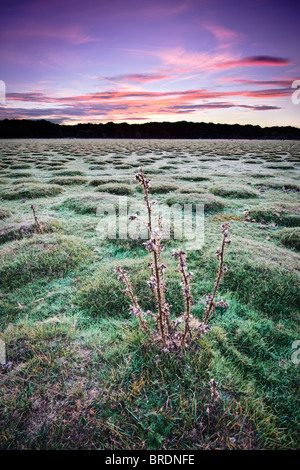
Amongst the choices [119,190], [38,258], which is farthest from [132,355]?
[119,190]

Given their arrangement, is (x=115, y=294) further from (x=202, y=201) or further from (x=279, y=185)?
(x=279, y=185)

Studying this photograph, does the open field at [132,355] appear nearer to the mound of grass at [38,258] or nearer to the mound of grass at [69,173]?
the mound of grass at [38,258]

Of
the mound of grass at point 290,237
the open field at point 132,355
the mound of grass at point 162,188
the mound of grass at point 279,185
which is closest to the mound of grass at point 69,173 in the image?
the mound of grass at point 162,188

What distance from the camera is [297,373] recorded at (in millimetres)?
2969

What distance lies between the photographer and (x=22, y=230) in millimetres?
7012

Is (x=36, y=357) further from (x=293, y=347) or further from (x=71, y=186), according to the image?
(x=71, y=186)

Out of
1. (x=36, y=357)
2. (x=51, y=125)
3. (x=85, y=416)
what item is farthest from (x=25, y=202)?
(x=51, y=125)

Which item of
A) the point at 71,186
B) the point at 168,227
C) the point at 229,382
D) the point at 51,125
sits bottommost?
the point at 229,382

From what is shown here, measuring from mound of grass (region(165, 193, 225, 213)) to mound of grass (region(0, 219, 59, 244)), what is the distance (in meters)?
5.51

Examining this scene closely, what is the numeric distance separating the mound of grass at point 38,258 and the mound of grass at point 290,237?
5786mm

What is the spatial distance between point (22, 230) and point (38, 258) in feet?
7.10

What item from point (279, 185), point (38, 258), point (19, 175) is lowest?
point (38, 258)

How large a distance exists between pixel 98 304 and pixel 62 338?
1017 mm

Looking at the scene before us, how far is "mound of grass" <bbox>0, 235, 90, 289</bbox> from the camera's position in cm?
495
